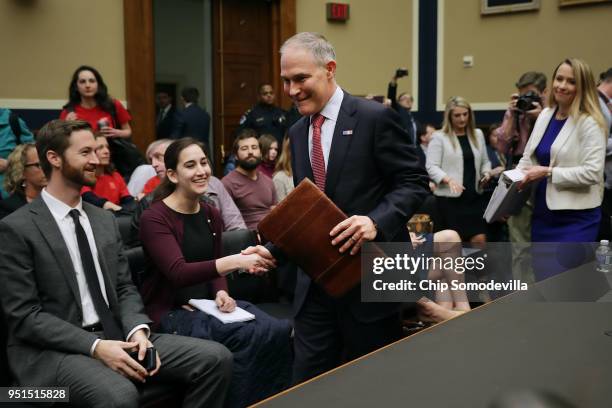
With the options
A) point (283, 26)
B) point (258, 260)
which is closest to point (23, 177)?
point (258, 260)

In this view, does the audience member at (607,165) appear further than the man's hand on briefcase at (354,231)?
Yes

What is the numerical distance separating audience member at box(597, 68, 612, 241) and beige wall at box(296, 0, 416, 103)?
162 inches

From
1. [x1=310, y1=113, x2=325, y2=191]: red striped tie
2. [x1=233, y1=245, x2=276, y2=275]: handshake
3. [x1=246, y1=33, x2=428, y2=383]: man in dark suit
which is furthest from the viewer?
[x1=233, y1=245, x2=276, y2=275]: handshake

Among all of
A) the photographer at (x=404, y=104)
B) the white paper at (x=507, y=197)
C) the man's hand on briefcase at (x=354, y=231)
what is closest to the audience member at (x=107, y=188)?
the photographer at (x=404, y=104)

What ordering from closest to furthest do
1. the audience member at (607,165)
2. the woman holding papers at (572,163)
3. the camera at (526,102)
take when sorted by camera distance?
the woman holding papers at (572,163), the audience member at (607,165), the camera at (526,102)

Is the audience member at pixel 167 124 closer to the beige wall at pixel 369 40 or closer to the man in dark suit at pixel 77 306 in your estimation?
the beige wall at pixel 369 40

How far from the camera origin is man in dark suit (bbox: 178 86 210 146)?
6785 mm

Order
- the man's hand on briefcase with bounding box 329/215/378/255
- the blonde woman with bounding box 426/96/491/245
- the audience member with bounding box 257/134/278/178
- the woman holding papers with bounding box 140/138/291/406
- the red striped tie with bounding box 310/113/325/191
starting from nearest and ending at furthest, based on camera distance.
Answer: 1. the man's hand on briefcase with bounding box 329/215/378/255
2. the red striped tie with bounding box 310/113/325/191
3. the woman holding papers with bounding box 140/138/291/406
4. the blonde woman with bounding box 426/96/491/245
5. the audience member with bounding box 257/134/278/178

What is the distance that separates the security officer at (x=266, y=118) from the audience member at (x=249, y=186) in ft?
6.52

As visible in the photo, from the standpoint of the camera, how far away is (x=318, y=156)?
2135mm

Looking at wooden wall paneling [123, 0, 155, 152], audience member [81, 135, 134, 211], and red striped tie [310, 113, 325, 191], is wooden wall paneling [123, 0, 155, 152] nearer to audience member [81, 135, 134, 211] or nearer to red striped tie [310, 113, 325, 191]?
audience member [81, 135, 134, 211]

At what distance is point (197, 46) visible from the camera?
9.88 m

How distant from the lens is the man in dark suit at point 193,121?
6.79m

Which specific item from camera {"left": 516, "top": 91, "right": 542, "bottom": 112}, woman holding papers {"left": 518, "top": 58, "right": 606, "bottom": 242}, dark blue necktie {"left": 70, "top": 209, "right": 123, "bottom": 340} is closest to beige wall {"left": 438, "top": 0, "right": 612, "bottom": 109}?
camera {"left": 516, "top": 91, "right": 542, "bottom": 112}
